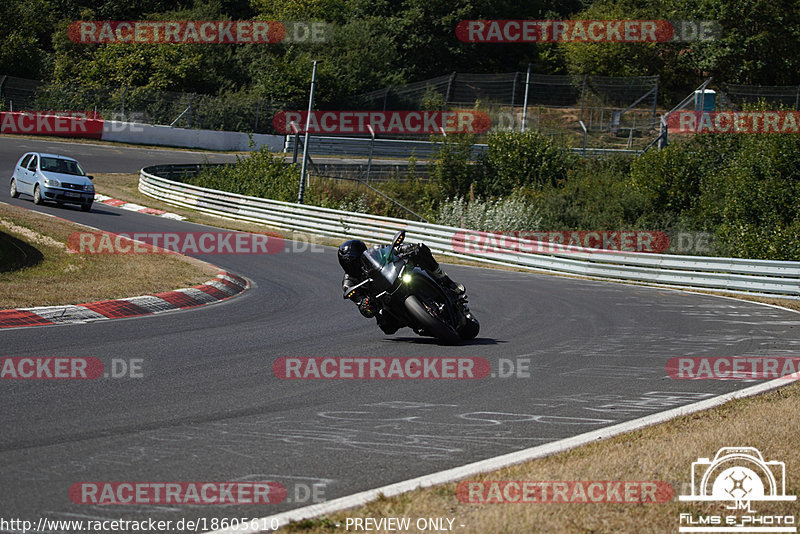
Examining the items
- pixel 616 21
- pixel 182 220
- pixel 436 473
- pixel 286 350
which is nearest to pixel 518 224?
pixel 182 220

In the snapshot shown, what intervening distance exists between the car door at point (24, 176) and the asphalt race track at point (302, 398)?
15.7 metres

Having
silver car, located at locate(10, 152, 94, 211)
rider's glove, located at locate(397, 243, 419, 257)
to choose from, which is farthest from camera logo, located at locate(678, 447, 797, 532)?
silver car, located at locate(10, 152, 94, 211)

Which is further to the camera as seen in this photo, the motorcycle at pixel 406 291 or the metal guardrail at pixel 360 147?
the metal guardrail at pixel 360 147

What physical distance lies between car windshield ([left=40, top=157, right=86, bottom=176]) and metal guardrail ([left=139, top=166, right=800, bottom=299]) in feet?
21.9

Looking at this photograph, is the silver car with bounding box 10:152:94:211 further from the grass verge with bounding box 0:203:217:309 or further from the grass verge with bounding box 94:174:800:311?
the grass verge with bounding box 0:203:217:309

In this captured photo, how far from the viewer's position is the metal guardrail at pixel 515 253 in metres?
21.9

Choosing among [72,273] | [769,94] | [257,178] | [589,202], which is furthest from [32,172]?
[769,94]

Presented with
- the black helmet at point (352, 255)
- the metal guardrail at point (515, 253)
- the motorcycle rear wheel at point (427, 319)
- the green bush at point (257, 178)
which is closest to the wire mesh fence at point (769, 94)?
the metal guardrail at point (515, 253)

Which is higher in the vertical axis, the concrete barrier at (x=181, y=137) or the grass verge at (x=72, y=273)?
the concrete barrier at (x=181, y=137)

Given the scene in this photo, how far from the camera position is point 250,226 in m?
31.1

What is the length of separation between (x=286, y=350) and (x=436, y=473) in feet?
15.2

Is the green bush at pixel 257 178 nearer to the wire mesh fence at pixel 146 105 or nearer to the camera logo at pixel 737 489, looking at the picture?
the wire mesh fence at pixel 146 105

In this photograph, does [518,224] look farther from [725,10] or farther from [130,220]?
[725,10]

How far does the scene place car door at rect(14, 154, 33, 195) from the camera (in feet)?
90.3
